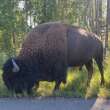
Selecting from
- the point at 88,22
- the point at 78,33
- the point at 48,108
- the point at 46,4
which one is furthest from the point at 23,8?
the point at 48,108

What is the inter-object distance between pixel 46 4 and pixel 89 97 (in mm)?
8940

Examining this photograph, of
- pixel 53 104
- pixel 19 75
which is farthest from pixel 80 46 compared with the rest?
pixel 53 104

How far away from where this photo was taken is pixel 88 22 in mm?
18031

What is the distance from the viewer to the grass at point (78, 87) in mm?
10153

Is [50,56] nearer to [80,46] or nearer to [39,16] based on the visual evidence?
[80,46]

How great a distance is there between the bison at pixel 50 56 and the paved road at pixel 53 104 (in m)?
0.97

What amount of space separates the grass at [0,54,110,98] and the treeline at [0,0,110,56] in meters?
5.48

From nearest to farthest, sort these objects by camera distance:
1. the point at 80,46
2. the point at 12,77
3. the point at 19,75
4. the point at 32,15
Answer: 1. the point at 12,77
2. the point at 19,75
3. the point at 80,46
4. the point at 32,15

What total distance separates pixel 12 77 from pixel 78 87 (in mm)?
1839

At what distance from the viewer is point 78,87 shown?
11.1m

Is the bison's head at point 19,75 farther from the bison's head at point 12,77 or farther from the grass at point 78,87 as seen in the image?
the grass at point 78,87

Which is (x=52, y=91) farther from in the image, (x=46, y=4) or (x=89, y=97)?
(x=46, y=4)

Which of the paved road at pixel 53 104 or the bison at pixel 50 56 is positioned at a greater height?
the bison at pixel 50 56

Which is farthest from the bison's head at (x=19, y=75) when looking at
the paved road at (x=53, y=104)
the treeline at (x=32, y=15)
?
the treeline at (x=32, y=15)
